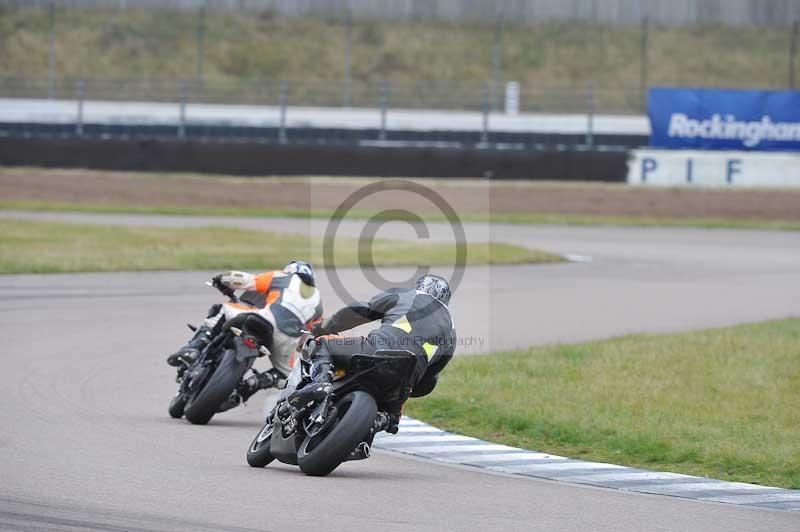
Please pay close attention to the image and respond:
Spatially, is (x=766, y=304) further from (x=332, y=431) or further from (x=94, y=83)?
(x=94, y=83)

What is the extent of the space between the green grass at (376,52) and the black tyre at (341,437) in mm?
30488

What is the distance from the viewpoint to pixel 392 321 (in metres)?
7.79

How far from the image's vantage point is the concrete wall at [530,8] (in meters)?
38.2

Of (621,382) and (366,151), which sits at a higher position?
(366,151)

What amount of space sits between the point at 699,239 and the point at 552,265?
19.7 feet

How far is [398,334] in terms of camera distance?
304 inches

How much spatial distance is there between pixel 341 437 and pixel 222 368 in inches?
85.2

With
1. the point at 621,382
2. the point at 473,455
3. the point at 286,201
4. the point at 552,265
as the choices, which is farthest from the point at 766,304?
the point at 286,201

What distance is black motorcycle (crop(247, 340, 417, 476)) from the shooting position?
7406mm

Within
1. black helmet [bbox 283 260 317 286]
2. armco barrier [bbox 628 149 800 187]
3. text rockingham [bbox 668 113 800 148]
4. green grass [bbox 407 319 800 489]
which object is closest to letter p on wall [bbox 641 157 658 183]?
armco barrier [bbox 628 149 800 187]

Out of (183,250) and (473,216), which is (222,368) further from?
(473,216)

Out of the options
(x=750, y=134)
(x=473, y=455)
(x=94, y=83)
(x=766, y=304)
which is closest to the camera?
(x=473, y=455)

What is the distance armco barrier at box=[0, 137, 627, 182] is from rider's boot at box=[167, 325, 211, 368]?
20738mm

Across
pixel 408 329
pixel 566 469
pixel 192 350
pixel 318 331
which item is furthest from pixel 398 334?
pixel 192 350
